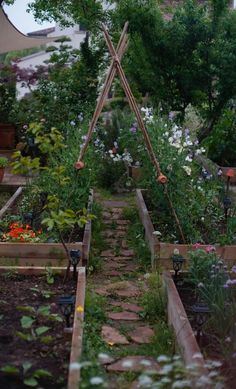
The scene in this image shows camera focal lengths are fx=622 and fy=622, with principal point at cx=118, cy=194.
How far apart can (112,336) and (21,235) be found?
6.10 feet

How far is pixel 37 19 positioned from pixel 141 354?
10.6 m

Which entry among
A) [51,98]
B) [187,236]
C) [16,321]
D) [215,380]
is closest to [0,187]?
[51,98]

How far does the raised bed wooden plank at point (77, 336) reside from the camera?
10.2 feet

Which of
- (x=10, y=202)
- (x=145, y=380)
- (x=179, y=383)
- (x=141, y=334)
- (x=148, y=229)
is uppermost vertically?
(x=145, y=380)

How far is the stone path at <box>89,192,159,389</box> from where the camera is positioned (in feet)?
12.8

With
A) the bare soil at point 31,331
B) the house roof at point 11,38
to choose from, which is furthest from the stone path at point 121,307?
the house roof at point 11,38

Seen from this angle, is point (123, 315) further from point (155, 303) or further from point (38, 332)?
point (38, 332)

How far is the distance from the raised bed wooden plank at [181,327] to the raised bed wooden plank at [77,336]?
62 cm

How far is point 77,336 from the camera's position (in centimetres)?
371

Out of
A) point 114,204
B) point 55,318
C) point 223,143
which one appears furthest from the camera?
point 223,143

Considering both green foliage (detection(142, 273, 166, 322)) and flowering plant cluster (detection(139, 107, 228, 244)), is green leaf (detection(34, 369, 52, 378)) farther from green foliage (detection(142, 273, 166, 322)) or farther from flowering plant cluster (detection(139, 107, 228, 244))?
flowering plant cluster (detection(139, 107, 228, 244))

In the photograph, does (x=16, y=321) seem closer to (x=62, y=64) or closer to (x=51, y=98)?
(x=51, y=98)

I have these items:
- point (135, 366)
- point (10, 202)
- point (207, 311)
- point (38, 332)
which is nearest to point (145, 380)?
point (38, 332)

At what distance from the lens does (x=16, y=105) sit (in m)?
12.5
